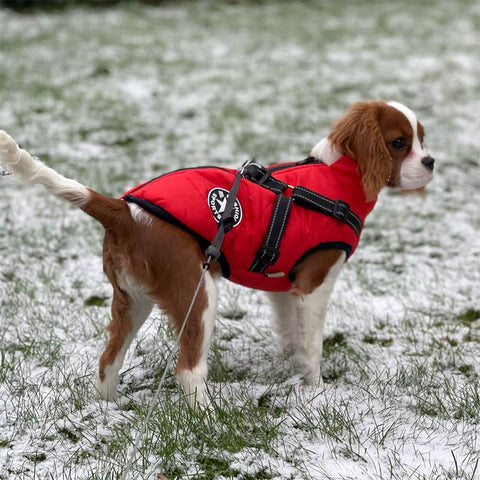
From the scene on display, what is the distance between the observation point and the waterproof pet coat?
10.1 feet

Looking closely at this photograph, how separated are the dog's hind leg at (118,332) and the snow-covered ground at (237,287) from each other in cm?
10

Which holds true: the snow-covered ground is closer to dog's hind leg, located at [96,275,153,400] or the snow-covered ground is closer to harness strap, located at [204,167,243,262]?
dog's hind leg, located at [96,275,153,400]

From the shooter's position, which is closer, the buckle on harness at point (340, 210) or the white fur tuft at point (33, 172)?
the white fur tuft at point (33, 172)

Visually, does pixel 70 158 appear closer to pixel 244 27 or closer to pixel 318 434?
pixel 318 434

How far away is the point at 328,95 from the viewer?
970 cm

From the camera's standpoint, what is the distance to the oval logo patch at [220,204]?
3138mm

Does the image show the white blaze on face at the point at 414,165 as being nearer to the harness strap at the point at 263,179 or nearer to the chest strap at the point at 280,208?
the chest strap at the point at 280,208

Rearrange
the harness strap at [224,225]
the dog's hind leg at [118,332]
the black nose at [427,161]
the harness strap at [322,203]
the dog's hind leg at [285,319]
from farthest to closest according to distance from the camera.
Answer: the dog's hind leg at [285,319] < the black nose at [427,161] < the harness strap at [322,203] < the dog's hind leg at [118,332] < the harness strap at [224,225]

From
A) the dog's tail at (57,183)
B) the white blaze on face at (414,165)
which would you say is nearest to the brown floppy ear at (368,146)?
the white blaze on face at (414,165)

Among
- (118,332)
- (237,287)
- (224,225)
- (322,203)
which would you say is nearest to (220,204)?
(224,225)

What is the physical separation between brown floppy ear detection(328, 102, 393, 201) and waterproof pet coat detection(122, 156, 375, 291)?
0.05 meters

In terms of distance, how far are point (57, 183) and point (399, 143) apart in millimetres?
1863

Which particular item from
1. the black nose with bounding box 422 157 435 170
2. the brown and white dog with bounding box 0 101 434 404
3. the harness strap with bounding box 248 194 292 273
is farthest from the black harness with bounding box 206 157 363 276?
the black nose with bounding box 422 157 435 170

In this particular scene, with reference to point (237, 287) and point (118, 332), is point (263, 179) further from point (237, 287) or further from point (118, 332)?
point (237, 287)
